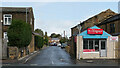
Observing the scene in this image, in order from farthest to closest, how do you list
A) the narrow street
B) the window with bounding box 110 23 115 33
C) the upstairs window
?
1. the upstairs window
2. the window with bounding box 110 23 115 33
3. the narrow street

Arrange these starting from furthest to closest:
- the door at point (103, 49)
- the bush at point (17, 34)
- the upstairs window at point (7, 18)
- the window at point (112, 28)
Answer: 1. the upstairs window at point (7, 18)
2. the window at point (112, 28)
3. the door at point (103, 49)
4. the bush at point (17, 34)

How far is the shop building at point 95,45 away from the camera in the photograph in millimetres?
22875

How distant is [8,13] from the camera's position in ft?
112

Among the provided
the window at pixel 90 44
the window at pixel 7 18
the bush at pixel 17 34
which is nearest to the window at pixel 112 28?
the window at pixel 90 44

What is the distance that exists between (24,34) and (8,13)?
12313 mm

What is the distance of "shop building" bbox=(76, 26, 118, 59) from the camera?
22.9 meters

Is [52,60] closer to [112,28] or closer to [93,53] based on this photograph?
[93,53]

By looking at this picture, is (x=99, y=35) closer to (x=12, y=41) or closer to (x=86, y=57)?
(x=86, y=57)

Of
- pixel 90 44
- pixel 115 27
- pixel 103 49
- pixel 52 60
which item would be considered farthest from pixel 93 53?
pixel 115 27

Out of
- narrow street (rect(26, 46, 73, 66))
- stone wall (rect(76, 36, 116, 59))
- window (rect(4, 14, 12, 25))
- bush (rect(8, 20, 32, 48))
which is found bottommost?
narrow street (rect(26, 46, 73, 66))

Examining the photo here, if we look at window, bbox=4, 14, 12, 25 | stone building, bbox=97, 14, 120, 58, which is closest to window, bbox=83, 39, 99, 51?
stone building, bbox=97, 14, 120, 58

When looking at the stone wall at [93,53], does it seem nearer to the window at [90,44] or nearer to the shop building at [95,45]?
the shop building at [95,45]

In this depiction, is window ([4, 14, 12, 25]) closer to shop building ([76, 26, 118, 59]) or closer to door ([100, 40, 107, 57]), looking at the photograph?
shop building ([76, 26, 118, 59])

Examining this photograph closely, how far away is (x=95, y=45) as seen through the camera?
2341 centimetres
